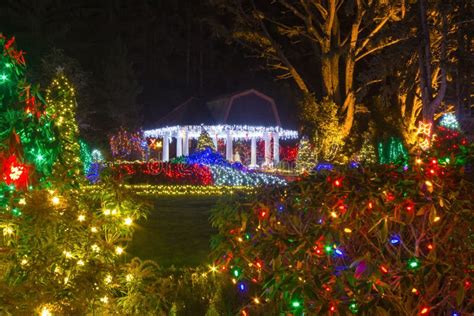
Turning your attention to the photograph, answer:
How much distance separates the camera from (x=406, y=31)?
24000mm

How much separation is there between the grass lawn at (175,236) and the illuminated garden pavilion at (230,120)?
19.2 meters

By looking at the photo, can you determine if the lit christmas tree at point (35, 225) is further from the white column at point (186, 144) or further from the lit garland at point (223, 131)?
the white column at point (186, 144)

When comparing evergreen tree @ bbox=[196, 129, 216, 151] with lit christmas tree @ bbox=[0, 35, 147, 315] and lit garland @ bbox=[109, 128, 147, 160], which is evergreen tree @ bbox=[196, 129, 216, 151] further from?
lit christmas tree @ bbox=[0, 35, 147, 315]

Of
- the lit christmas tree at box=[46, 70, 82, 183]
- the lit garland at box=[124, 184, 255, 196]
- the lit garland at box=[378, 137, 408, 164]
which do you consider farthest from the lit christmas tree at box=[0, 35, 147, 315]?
the lit garland at box=[378, 137, 408, 164]

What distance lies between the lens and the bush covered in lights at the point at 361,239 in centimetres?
350

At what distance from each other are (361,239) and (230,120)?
3248 centimetres

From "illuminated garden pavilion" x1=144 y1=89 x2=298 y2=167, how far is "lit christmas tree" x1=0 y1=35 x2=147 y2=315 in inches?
1213

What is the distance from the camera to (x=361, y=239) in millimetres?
5023

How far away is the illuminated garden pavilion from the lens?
36.6 metres

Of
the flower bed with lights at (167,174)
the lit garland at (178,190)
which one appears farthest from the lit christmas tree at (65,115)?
the flower bed with lights at (167,174)

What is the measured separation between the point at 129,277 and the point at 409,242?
2406 mm

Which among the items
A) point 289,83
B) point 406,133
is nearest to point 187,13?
point 289,83

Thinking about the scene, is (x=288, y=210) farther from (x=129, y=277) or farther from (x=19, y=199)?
(x=19, y=199)

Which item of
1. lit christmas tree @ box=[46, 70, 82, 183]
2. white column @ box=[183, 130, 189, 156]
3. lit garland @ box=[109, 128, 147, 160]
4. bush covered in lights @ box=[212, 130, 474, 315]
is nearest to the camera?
bush covered in lights @ box=[212, 130, 474, 315]
